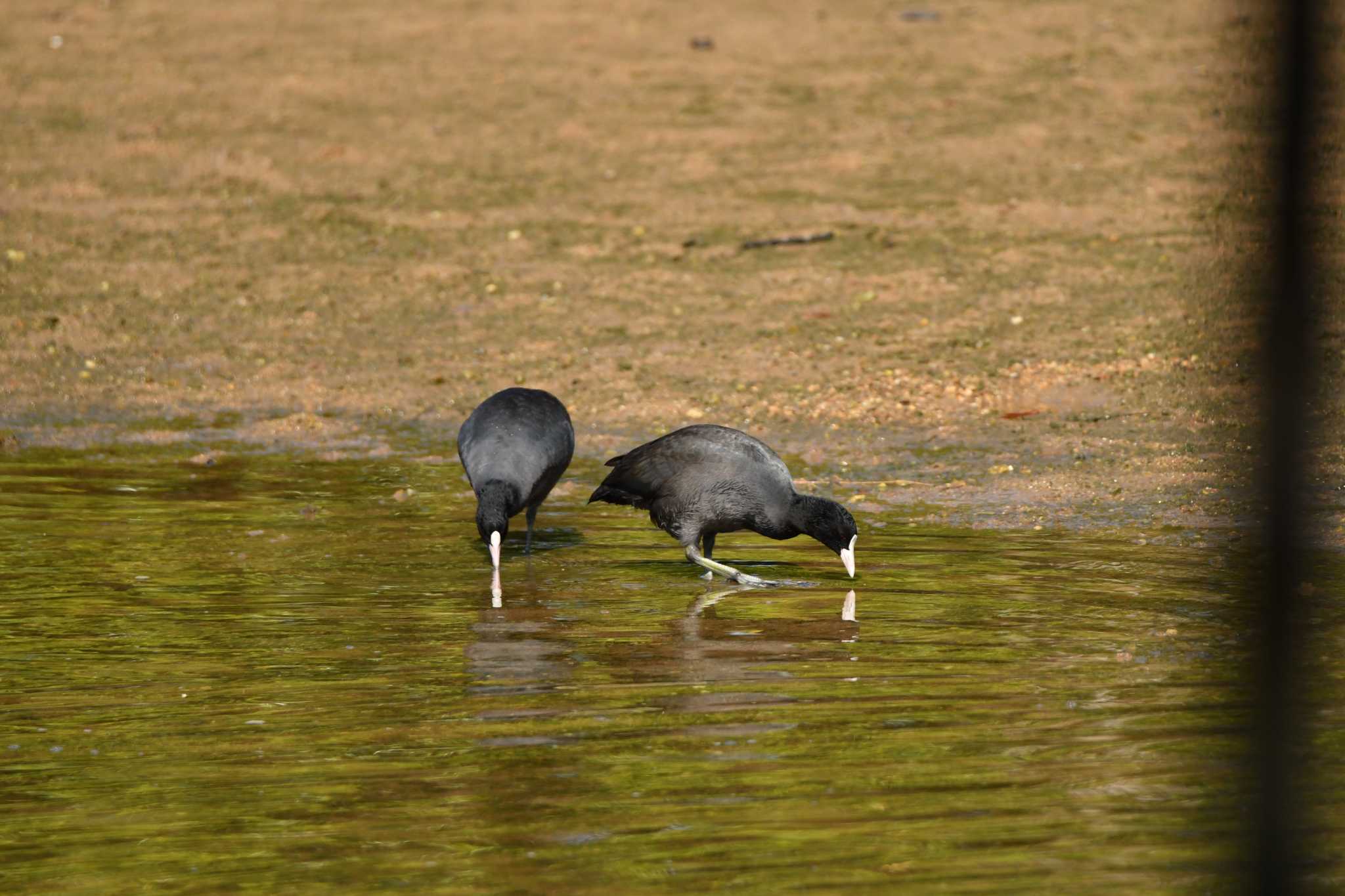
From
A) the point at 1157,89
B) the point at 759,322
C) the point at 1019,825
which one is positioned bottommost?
the point at 1019,825

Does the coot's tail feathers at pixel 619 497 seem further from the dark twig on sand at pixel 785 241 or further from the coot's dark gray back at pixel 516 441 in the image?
the dark twig on sand at pixel 785 241

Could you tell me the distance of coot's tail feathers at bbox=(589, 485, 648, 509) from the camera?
7641 mm

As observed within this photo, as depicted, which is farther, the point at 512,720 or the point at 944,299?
the point at 944,299

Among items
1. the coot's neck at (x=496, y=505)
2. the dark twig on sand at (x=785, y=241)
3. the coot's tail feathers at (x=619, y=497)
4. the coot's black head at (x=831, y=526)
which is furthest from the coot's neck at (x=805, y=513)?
the dark twig on sand at (x=785, y=241)

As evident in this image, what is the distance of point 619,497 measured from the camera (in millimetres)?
7754

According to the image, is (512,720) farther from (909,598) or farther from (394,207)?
(394,207)

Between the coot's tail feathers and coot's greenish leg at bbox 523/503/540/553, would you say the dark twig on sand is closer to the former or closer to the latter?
coot's greenish leg at bbox 523/503/540/553

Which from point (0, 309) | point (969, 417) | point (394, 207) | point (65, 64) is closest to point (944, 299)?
point (969, 417)

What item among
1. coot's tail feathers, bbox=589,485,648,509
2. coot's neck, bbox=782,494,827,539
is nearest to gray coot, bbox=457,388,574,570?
coot's tail feathers, bbox=589,485,648,509

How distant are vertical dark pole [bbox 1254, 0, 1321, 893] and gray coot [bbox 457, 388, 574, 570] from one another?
601 centimetres

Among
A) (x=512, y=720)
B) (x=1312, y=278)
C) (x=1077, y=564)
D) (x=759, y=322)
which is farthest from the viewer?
(x=759, y=322)

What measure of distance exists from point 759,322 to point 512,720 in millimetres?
6862

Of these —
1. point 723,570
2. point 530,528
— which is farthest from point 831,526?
point 530,528

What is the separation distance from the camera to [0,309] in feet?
41.3
